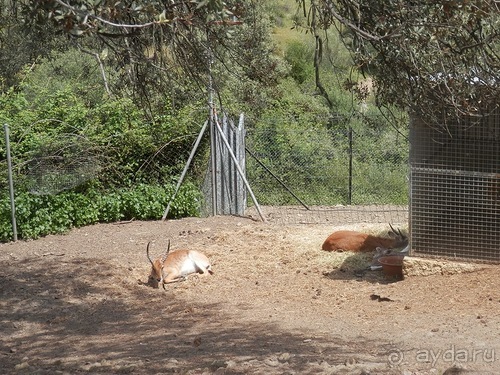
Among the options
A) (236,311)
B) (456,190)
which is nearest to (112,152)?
(236,311)

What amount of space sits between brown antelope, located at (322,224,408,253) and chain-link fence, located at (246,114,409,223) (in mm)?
4988

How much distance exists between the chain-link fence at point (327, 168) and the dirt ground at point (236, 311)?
11.9ft

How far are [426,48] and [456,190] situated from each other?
133 inches

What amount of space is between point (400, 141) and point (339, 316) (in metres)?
9.99

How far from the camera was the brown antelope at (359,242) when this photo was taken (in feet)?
38.2

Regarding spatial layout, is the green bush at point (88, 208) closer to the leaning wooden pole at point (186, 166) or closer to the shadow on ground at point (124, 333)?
the leaning wooden pole at point (186, 166)

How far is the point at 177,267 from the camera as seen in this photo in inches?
426

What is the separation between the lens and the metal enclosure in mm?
9703

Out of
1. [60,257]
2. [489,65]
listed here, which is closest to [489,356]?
[489,65]

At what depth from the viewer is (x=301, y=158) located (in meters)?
17.5

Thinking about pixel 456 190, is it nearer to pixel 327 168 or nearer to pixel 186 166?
pixel 186 166

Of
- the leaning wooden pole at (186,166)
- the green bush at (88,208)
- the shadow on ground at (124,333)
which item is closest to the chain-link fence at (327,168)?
the leaning wooden pole at (186,166)

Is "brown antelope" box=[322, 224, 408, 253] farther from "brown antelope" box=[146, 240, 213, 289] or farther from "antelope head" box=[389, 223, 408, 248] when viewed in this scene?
"brown antelope" box=[146, 240, 213, 289]

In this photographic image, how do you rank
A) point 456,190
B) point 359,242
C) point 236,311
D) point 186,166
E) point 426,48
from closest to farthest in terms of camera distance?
point 426,48
point 236,311
point 456,190
point 359,242
point 186,166
